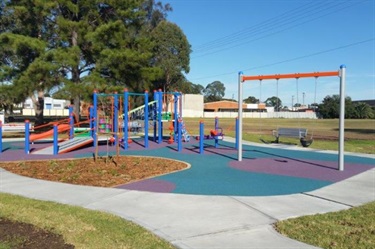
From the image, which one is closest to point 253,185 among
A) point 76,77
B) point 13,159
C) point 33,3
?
point 13,159

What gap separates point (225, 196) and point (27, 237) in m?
3.77

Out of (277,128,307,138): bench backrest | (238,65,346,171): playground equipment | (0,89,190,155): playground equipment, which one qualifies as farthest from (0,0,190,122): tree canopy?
(238,65,346,171): playground equipment

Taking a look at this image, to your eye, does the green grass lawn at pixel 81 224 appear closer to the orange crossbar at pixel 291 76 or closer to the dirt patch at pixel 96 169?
the dirt patch at pixel 96 169

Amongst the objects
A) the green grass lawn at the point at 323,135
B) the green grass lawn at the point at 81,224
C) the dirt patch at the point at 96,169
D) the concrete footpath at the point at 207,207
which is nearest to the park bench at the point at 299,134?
the green grass lawn at the point at 323,135

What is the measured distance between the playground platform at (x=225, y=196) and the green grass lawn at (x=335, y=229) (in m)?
0.24

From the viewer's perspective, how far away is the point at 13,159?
1332 centimetres

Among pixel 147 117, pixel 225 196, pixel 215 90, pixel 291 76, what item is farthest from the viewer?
pixel 215 90

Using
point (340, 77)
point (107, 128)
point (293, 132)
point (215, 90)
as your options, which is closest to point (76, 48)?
point (107, 128)

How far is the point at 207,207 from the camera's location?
665cm

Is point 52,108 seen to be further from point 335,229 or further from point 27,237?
point 335,229

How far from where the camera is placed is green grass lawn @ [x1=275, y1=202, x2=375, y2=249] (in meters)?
4.85

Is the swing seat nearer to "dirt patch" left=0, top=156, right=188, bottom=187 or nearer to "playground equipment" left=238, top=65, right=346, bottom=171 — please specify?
"playground equipment" left=238, top=65, right=346, bottom=171

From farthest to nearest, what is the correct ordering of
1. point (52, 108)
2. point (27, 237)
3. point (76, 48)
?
point (52, 108)
point (76, 48)
point (27, 237)

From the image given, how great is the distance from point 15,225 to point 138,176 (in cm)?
469
